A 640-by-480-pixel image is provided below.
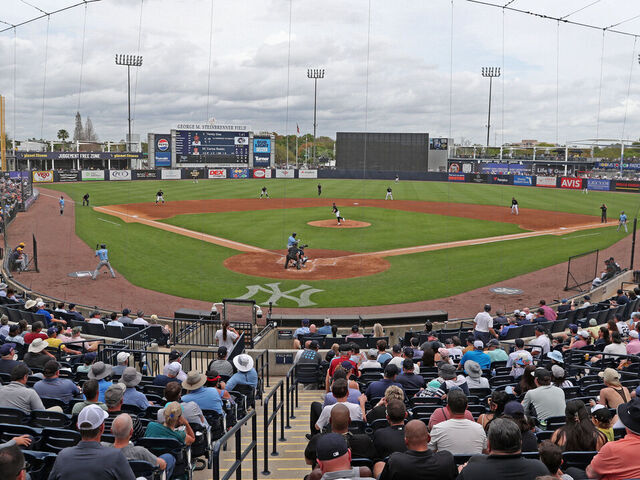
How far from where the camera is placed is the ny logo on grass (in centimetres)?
2209

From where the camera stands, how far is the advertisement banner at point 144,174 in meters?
83.1

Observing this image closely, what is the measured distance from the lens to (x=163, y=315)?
65.9 feet

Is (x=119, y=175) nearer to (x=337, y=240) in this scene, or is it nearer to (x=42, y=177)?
(x=42, y=177)

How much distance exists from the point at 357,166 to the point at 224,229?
61853 mm

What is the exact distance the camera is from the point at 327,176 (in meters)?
94.0

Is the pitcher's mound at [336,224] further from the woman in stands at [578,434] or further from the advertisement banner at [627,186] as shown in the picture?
the advertisement banner at [627,186]

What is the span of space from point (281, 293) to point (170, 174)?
68.1 m

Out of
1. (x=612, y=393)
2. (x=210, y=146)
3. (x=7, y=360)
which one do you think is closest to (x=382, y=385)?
(x=612, y=393)

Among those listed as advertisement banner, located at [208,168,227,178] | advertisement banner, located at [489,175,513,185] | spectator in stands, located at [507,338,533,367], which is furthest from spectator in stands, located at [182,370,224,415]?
advertisement banner, located at [208,168,227,178]

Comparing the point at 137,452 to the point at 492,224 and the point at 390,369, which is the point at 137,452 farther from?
the point at 492,224

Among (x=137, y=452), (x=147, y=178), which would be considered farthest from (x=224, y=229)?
(x=147, y=178)

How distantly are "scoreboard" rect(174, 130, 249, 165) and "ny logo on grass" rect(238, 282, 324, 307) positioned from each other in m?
71.1

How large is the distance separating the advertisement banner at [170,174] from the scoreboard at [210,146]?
Answer: 14.5ft

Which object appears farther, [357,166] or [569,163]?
[569,163]
